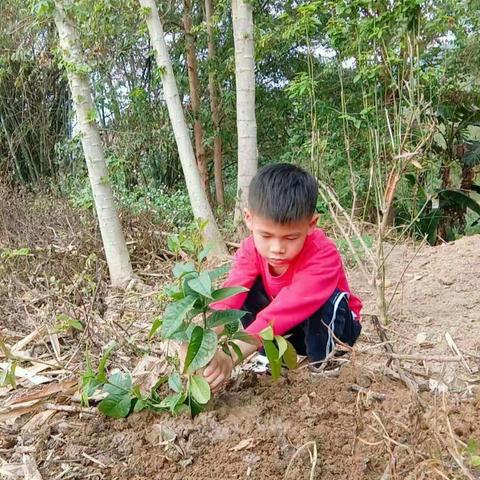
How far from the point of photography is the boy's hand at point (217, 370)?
142cm

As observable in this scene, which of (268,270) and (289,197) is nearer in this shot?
(289,197)

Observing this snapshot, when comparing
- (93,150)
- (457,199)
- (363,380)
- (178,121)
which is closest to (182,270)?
(363,380)

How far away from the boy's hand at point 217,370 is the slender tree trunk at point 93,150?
2.59m

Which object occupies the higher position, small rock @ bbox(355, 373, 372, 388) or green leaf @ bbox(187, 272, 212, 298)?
green leaf @ bbox(187, 272, 212, 298)

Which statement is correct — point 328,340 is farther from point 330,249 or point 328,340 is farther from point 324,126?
point 324,126

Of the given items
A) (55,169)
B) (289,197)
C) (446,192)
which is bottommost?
(446,192)

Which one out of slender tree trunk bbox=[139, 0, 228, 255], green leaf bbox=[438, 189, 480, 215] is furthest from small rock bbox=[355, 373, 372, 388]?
green leaf bbox=[438, 189, 480, 215]

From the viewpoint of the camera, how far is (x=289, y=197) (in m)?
1.68

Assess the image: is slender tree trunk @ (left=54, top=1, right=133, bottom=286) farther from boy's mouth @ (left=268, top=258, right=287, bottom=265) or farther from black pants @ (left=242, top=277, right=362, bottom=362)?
boy's mouth @ (left=268, top=258, right=287, bottom=265)

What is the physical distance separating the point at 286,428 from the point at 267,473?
5.9 inches

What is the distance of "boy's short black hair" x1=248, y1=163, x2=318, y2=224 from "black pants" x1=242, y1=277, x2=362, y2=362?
0.33 meters

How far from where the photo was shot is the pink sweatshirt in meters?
1.69

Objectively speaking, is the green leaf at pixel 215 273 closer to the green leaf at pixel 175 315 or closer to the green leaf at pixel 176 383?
the green leaf at pixel 175 315

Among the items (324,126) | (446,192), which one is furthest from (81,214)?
(446,192)
